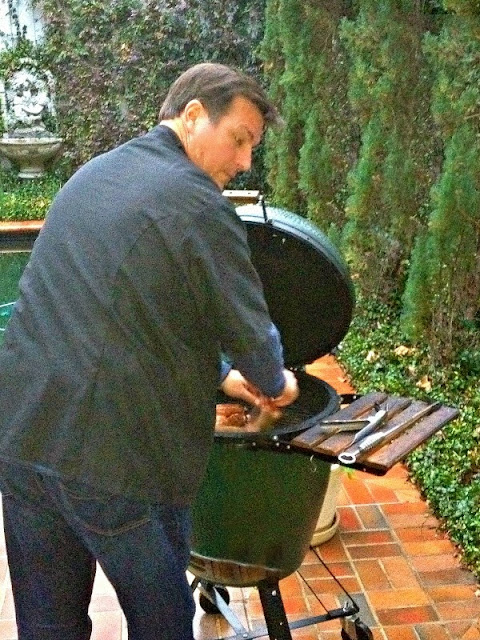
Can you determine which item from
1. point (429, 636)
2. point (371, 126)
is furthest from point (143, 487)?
point (371, 126)

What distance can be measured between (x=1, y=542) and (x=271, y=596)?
1411mm

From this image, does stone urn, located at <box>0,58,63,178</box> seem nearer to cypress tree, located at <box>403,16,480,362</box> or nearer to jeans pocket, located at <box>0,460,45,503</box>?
cypress tree, located at <box>403,16,480,362</box>

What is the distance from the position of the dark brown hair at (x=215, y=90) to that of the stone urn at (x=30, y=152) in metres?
8.29

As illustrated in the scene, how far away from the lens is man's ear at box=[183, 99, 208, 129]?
147cm

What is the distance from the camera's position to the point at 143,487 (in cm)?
143

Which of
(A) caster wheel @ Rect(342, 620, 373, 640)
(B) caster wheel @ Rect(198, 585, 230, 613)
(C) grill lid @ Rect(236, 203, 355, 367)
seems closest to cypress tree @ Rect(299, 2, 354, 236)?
(C) grill lid @ Rect(236, 203, 355, 367)

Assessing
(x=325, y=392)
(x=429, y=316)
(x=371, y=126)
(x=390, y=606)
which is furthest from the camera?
(x=371, y=126)

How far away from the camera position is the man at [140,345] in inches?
53.1

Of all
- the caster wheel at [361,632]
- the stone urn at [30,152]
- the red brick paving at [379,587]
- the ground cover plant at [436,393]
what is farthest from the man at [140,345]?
the stone urn at [30,152]

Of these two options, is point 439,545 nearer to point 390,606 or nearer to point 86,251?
point 390,606

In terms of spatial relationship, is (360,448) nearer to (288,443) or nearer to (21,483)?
(288,443)

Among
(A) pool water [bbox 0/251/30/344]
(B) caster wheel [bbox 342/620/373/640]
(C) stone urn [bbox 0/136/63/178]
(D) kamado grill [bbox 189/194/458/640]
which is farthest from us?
(C) stone urn [bbox 0/136/63/178]

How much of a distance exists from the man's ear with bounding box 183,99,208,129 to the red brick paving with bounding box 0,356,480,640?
159cm

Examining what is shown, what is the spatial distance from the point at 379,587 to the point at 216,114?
1.85 m
